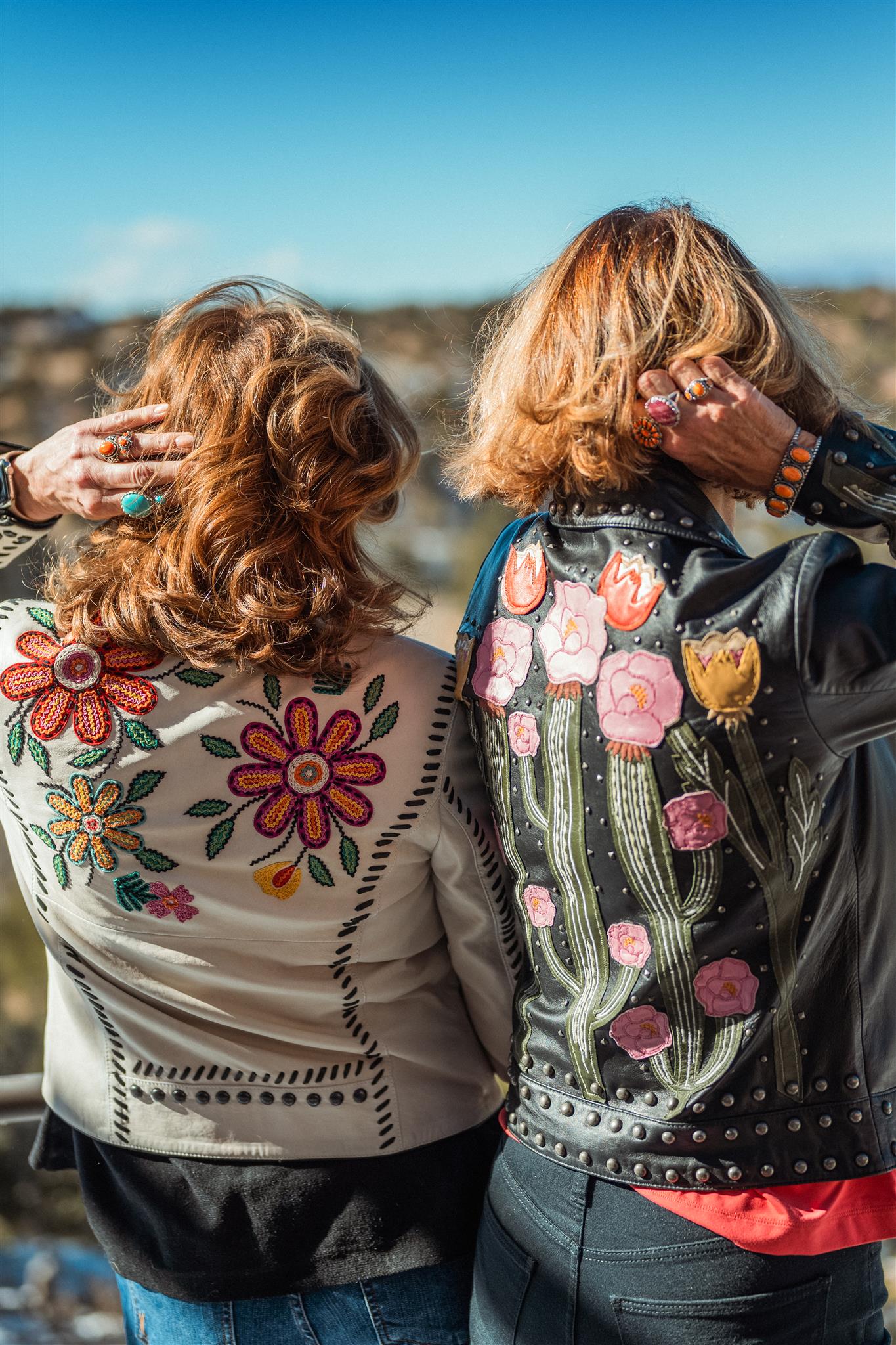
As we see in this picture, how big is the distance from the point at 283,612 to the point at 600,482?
29 centimetres

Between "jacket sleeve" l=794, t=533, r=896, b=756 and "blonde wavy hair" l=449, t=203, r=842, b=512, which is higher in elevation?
"blonde wavy hair" l=449, t=203, r=842, b=512

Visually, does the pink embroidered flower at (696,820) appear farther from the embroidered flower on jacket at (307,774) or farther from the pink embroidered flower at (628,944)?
the embroidered flower on jacket at (307,774)

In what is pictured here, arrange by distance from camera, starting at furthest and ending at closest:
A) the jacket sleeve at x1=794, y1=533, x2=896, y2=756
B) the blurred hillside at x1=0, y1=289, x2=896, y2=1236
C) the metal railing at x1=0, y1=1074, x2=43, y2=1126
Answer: the blurred hillside at x1=0, y1=289, x2=896, y2=1236, the metal railing at x1=0, y1=1074, x2=43, y2=1126, the jacket sleeve at x1=794, y1=533, x2=896, y2=756

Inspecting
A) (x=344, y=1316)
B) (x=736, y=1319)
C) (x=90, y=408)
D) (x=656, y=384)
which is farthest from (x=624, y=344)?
(x=90, y=408)

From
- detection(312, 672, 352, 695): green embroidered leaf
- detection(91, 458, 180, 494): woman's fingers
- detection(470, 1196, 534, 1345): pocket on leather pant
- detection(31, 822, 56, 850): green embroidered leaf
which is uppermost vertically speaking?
detection(91, 458, 180, 494): woman's fingers

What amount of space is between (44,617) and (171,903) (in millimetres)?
292

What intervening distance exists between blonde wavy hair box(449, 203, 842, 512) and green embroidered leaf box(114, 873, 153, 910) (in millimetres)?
495

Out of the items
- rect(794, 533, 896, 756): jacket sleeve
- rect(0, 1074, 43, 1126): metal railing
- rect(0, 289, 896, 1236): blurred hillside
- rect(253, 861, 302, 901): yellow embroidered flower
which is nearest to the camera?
rect(794, 533, 896, 756): jacket sleeve

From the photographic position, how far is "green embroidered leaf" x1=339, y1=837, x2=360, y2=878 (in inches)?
37.9

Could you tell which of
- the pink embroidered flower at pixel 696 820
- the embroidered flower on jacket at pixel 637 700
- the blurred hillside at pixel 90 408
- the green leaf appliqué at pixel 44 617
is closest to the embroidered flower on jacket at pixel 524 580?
the embroidered flower on jacket at pixel 637 700

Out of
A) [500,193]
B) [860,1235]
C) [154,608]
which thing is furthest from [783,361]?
[500,193]

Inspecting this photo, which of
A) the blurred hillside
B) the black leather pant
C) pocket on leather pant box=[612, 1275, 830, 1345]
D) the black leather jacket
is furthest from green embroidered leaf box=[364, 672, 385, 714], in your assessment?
the blurred hillside

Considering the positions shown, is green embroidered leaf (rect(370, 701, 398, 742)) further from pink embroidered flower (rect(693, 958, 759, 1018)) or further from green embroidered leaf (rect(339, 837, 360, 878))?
pink embroidered flower (rect(693, 958, 759, 1018))

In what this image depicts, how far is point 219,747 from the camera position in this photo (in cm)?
93
